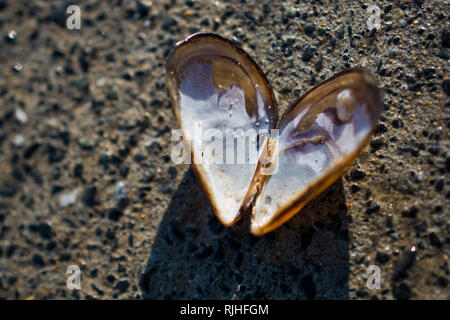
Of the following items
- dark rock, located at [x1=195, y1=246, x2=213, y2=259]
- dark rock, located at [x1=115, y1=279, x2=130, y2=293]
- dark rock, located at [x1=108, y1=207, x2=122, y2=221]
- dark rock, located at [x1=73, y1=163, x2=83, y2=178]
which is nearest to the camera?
dark rock, located at [x1=195, y1=246, x2=213, y2=259]

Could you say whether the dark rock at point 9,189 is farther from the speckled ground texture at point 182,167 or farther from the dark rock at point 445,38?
the dark rock at point 445,38

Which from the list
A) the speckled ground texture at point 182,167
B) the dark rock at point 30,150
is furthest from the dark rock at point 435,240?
the dark rock at point 30,150

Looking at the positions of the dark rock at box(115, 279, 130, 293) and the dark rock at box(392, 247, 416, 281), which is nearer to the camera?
the dark rock at box(392, 247, 416, 281)

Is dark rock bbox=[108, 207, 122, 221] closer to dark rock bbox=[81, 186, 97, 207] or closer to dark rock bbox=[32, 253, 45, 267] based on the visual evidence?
dark rock bbox=[81, 186, 97, 207]

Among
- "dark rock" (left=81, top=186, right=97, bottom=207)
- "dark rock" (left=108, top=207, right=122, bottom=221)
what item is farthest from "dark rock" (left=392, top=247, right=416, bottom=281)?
"dark rock" (left=81, top=186, right=97, bottom=207)

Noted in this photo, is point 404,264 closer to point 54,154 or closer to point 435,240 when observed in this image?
point 435,240

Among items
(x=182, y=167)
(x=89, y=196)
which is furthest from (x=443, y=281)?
(x=89, y=196)
